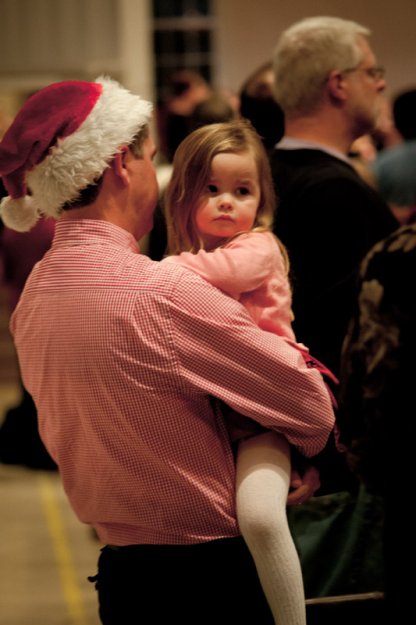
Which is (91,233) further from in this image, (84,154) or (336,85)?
(336,85)

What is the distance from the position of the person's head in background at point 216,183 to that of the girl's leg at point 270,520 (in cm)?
48

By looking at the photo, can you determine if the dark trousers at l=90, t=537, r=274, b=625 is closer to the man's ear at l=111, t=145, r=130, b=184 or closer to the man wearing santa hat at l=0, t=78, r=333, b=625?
the man wearing santa hat at l=0, t=78, r=333, b=625

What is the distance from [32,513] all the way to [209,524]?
3669 millimetres

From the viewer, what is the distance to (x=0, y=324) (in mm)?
8906

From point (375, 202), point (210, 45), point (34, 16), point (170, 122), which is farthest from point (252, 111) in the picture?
point (210, 45)

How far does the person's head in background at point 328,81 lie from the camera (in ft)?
10.2

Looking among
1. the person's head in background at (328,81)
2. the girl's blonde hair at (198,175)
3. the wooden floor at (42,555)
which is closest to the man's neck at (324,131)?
the person's head in background at (328,81)

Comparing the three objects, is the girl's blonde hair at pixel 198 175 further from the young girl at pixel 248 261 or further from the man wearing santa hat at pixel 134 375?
the man wearing santa hat at pixel 134 375

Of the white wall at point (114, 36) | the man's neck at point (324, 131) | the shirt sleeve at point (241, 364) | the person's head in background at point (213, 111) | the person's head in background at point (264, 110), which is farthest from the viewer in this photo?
the white wall at point (114, 36)

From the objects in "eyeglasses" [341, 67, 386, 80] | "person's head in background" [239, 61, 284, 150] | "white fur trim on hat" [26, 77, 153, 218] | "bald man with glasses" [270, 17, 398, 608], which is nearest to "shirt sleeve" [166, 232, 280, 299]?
"white fur trim on hat" [26, 77, 153, 218]

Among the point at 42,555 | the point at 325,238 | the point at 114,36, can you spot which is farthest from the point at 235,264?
the point at 114,36

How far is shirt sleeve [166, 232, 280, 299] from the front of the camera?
2.03m

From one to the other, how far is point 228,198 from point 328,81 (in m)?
1.07

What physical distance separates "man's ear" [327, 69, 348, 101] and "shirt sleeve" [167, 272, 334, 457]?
1.32 meters
